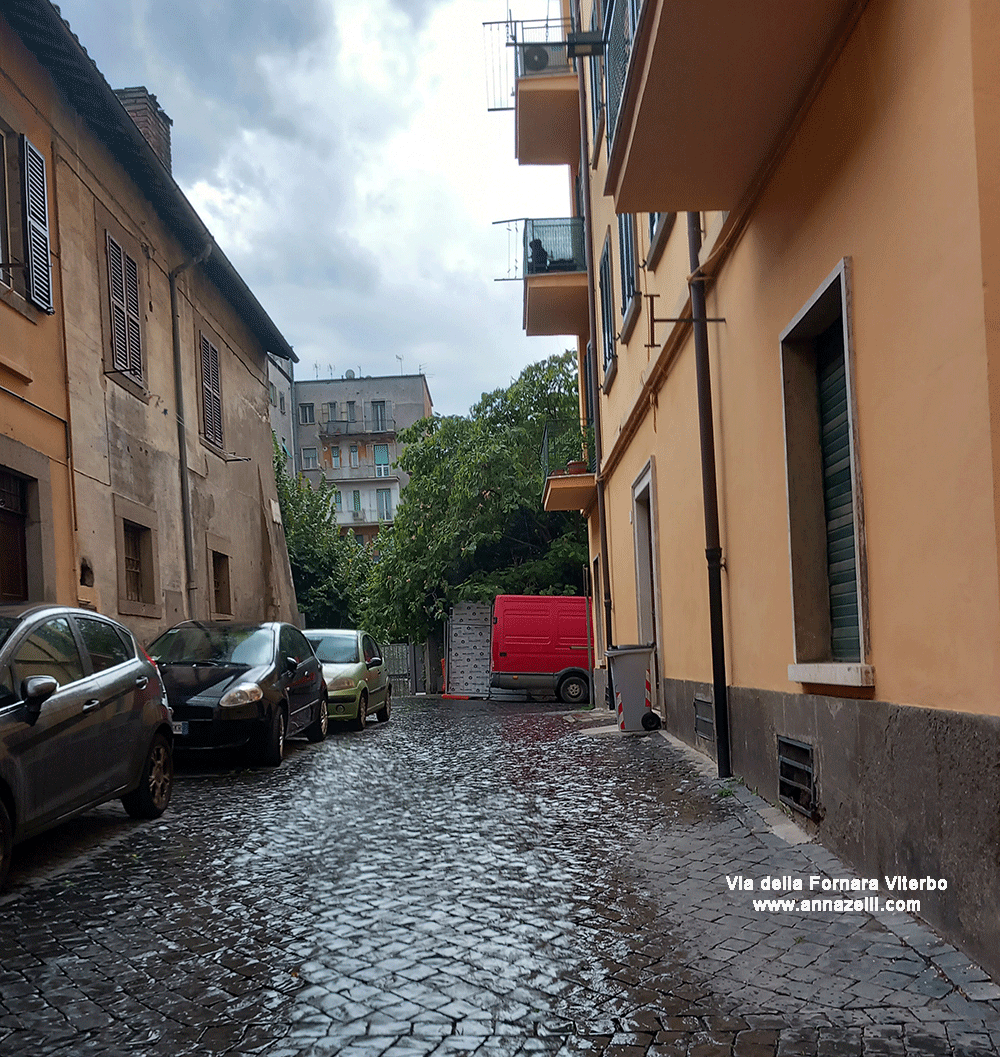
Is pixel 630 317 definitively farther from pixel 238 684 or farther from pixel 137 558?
pixel 137 558

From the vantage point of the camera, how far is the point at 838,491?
626 centimetres

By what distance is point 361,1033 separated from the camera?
349 centimetres

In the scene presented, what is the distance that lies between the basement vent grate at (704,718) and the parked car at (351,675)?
21.3 feet

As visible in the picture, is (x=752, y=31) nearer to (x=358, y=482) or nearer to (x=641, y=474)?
(x=641, y=474)

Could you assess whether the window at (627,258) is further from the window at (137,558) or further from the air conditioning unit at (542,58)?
the window at (137,558)

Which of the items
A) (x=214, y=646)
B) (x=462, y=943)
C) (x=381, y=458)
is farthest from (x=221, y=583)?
(x=381, y=458)

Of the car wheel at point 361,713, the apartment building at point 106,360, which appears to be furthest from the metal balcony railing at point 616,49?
the car wheel at point 361,713

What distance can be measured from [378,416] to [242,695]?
54.3 meters

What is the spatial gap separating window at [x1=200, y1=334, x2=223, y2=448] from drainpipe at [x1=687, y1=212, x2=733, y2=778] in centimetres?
1082

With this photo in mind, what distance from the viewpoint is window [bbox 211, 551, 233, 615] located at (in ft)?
59.3

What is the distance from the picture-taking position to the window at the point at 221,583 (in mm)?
18062

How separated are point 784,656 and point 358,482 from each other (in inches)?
2243

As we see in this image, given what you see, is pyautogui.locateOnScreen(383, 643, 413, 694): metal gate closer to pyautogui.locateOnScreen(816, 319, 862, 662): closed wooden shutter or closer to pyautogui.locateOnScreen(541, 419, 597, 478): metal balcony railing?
pyautogui.locateOnScreen(541, 419, 597, 478): metal balcony railing

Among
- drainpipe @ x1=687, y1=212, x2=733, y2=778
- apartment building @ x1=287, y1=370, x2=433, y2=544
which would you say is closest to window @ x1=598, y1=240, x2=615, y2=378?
drainpipe @ x1=687, y1=212, x2=733, y2=778
